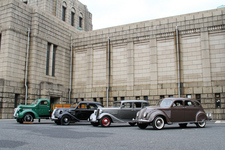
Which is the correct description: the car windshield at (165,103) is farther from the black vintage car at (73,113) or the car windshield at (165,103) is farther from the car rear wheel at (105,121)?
the black vintage car at (73,113)

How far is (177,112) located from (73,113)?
7.26m

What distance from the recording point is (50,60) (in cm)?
2733

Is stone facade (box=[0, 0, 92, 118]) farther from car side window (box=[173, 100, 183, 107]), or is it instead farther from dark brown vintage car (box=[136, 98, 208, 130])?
car side window (box=[173, 100, 183, 107])

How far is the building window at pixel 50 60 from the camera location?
2711 centimetres

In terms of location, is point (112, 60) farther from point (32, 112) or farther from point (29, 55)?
point (32, 112)

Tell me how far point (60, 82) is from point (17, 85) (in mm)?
5752

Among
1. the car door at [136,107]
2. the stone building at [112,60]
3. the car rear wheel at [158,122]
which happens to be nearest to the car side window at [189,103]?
the car rear wheel at [158,122]

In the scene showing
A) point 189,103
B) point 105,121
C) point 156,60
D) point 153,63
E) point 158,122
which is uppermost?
point 156,60

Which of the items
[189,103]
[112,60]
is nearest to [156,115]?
[189,103]

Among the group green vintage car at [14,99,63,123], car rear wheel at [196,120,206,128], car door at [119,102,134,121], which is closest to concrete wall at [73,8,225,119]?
car rear wheel at [196,120,206,128]

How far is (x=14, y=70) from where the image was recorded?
23266 millimetres

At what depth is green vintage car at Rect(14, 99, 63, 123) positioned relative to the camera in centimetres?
1714

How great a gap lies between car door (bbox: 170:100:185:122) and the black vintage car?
20.1 feet

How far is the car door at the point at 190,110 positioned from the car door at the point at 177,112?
0.31m
